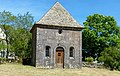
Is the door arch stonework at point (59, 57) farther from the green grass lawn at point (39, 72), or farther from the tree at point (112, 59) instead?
the tree at point (112, 59)

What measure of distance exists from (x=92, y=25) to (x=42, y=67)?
27.3 m

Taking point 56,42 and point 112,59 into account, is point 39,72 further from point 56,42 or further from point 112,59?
point 112,59

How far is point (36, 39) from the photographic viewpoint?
37.7 meters

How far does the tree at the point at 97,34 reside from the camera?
58.6 m

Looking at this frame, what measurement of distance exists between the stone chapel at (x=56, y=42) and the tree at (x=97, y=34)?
20.2 m

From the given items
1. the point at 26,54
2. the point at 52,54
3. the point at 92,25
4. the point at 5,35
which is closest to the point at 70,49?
the point at 52,54

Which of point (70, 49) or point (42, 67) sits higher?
point (70, 49)

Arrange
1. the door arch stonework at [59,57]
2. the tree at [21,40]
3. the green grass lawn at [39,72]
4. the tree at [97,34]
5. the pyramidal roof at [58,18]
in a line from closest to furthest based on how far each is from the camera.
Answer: the green grass lawn at [39,72]
the door arch stonework at [59,57]
the pyramidal roof at [58,18]
the tree at [21,40]
the tree at [97,34]

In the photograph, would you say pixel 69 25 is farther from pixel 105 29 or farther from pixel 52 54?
pixel 105 29

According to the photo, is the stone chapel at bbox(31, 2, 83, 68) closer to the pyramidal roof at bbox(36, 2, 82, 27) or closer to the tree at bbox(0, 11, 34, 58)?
the pyramidal roof at bbox(36, 2, 82, 27)

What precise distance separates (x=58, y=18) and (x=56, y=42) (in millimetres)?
3828

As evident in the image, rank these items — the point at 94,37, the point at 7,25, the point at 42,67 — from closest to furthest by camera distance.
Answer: the point at 42,67 → the point at 7,25 → the point at 94,37

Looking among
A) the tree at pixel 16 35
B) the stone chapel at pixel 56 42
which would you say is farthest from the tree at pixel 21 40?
the stone chapel at pixel 56 42

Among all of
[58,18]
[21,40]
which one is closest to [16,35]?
[21,40]
